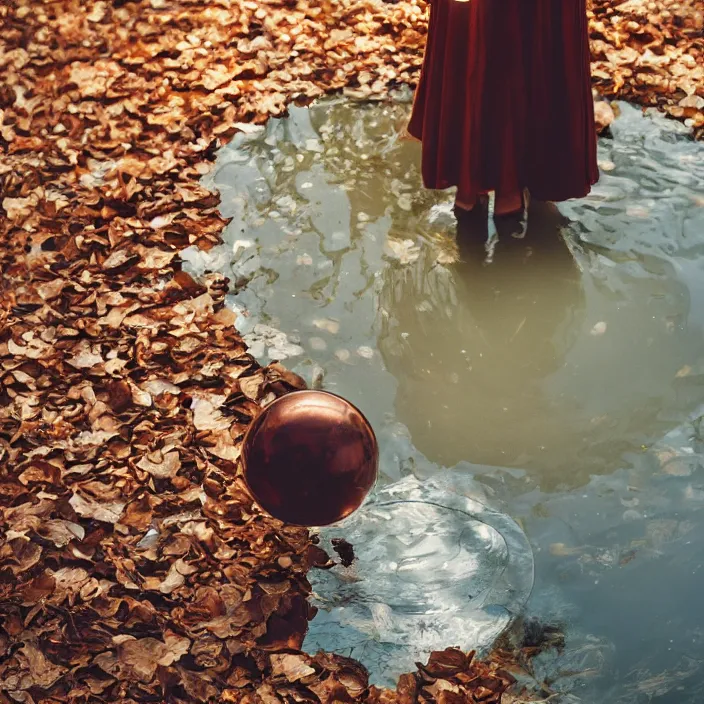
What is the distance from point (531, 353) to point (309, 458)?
56.9 inches

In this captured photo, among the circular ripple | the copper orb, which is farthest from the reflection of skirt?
the copper orb

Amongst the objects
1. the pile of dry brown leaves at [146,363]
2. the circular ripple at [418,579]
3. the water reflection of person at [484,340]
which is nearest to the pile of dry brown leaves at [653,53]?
the pile of dry brown leaves at [146,363]

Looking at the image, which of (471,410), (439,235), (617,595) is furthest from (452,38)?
(617,595)

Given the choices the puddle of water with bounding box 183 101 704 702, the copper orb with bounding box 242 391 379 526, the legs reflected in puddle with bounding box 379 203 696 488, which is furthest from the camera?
the legs reflected in puddle with bounding box 379 203 696 488

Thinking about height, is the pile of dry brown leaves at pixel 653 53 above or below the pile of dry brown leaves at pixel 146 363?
above

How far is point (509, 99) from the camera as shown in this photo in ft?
12.0

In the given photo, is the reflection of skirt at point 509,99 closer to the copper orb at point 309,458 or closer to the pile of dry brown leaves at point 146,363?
the pile of dry brown leaves at point 146,363

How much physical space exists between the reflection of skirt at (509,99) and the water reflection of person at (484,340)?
302mm

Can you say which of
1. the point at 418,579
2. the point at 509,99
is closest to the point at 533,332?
the point at 509,99

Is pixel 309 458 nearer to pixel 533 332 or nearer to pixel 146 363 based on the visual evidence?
pixel 146 363

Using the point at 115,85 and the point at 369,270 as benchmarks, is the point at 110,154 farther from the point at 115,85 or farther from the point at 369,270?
the point at 369,270

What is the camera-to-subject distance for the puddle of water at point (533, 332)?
3.00 metres

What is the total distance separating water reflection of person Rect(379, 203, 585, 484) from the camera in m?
3.40

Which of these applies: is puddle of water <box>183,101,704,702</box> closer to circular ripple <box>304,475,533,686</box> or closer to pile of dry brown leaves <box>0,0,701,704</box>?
circular ripple <box>304,475,533,686</box>
